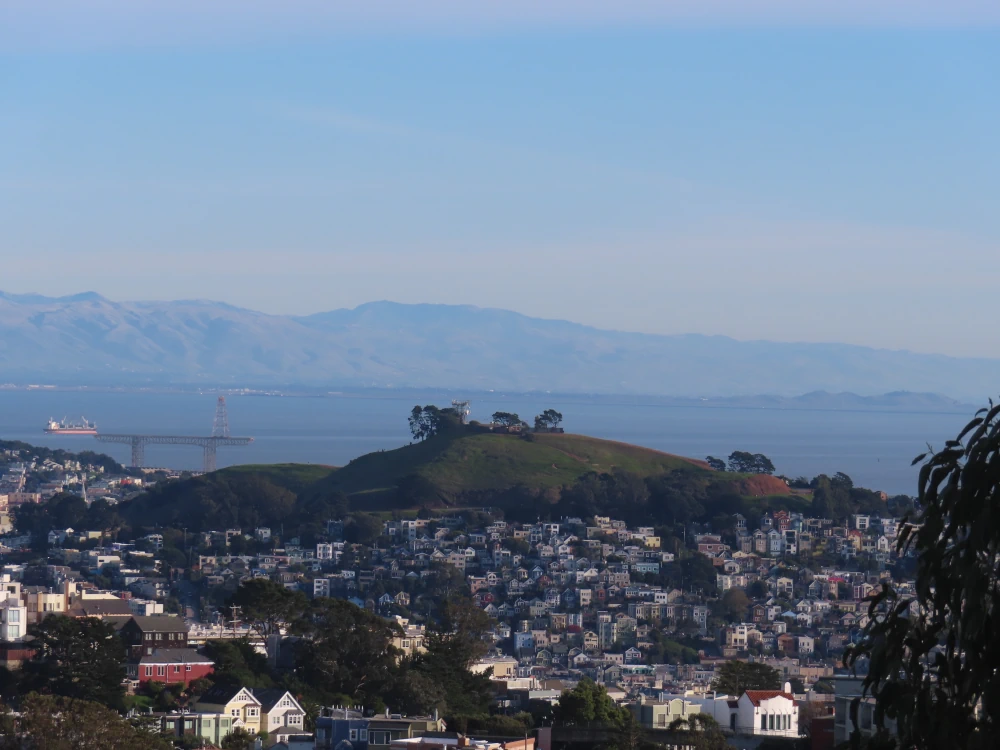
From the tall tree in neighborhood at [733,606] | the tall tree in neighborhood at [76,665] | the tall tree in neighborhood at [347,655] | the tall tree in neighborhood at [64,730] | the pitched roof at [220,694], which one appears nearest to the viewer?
the tall tree in neighborhood at [64,730]

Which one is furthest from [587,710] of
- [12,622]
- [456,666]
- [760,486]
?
[760,486]

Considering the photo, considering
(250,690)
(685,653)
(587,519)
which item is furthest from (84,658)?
(587,519)

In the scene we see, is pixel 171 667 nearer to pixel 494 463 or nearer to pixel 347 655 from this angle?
pixel 347 655

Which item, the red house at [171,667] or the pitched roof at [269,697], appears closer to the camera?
the pitched roof at [269,697]

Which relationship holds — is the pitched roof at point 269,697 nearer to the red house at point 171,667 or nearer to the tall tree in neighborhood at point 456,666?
the red house at point 171,667

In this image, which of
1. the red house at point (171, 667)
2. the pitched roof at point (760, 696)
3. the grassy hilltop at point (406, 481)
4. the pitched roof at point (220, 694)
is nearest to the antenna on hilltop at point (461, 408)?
the grassy hilltop at point (406, 481)

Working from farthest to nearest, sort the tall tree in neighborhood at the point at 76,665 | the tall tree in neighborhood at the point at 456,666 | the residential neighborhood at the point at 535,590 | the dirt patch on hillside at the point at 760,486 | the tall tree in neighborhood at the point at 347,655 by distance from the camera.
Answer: the dirt patch on hillside at the point at 760,486
the residential neighborhood at the point at 535,590
the tall tree in neighborhood at the point at 347,655
the tall tree in neighborhood at the point at 456,666
the tall tree in neighborhood at the point at 76,665

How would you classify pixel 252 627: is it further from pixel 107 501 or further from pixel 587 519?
pixel 107 501
